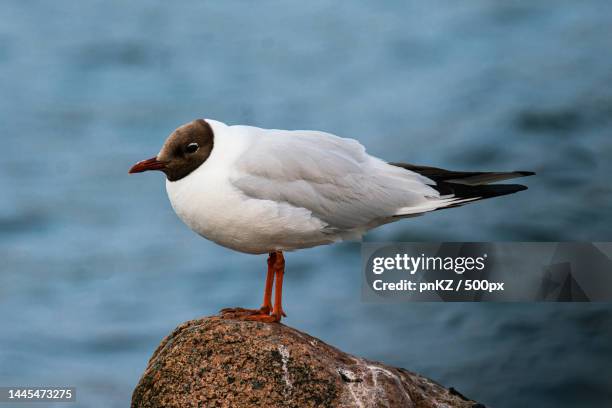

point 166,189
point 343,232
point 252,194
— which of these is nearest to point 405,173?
point 343,232

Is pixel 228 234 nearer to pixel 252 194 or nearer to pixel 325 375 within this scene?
pixel 252 194

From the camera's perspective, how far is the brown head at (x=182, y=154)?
7.94 meters

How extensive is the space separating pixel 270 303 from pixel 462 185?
202 centimetres

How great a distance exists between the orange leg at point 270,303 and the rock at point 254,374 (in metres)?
0.14

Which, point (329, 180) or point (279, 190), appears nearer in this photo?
point (279, 190)

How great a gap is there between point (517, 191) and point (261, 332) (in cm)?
261

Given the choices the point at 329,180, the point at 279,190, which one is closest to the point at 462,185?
the point at 329,180

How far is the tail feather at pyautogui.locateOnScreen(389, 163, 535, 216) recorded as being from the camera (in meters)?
8.52

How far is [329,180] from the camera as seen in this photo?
26.8 ft

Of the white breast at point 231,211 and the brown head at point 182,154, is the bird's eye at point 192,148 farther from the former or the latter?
the white breast at point 231,211

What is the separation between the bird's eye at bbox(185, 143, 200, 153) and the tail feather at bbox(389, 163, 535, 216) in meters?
1.85

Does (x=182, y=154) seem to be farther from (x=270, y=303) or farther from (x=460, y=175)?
(x=460, y=175)

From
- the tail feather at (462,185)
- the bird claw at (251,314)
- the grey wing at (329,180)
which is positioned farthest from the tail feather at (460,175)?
the bird claw at (251,314)

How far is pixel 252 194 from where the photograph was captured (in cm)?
783
